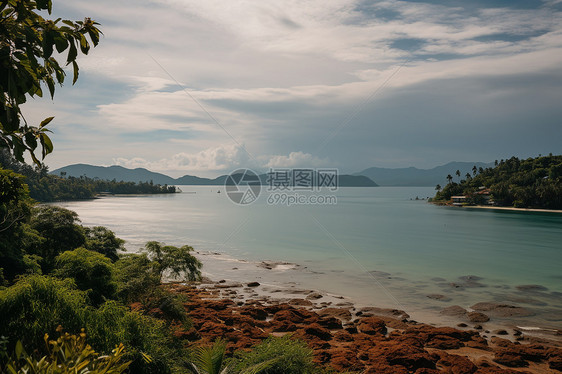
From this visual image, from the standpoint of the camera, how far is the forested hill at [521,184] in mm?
126463

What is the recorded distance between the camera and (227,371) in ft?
35.5

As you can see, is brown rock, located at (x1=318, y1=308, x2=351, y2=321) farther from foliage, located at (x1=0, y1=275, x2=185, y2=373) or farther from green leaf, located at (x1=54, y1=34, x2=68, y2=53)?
green leaf, located at (x1=54, y1=34, x2=68, y2=53)

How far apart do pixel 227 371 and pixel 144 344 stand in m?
3.35

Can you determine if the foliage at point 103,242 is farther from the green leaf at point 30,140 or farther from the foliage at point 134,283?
the green leaf at point 30,140

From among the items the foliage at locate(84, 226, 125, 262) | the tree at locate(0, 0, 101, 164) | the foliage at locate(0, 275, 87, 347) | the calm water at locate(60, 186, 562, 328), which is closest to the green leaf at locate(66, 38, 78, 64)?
the tree at locate(0, 0, 101, 164)

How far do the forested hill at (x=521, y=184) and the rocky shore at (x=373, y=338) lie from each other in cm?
12237

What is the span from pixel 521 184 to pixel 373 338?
512 ft

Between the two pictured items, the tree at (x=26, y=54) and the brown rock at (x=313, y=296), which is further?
the brown rock at (x=313, y=296)

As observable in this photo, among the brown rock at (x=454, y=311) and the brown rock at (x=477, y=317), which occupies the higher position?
the brown rock at (x=477, y=317)

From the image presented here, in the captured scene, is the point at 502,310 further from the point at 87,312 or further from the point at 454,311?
the point at 87,312

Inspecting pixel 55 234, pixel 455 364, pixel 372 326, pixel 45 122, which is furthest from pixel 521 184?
pixel 45 122

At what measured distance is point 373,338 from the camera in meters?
22.9

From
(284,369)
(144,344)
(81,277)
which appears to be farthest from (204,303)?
(284,369)

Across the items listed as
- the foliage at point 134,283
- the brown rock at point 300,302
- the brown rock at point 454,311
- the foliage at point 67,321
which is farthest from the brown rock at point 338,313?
the foliage at point 67,321
